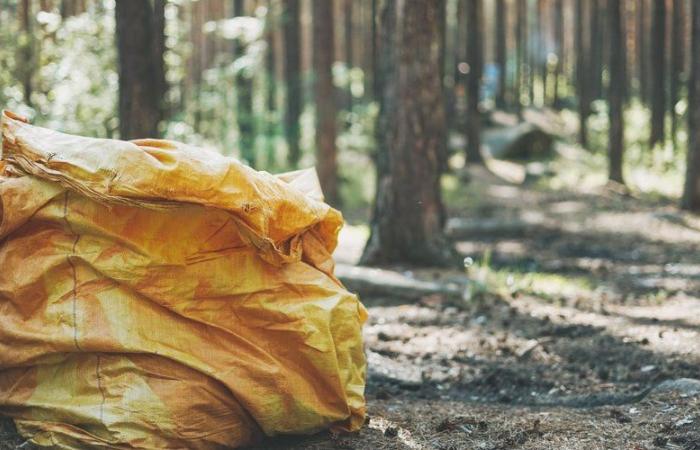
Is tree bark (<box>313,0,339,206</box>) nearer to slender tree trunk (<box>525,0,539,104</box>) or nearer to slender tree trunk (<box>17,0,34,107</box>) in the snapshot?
slender tree trunk (<box>17,0,34,107</box>)

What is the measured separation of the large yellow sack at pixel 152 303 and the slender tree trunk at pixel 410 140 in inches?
183

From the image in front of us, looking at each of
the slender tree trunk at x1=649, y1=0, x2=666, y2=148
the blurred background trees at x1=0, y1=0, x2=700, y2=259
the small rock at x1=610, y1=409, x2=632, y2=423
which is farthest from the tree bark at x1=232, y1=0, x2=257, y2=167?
the small rock at x1=610, y1=409, x2=632, y2=423

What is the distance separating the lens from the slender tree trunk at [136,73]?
6.90 m

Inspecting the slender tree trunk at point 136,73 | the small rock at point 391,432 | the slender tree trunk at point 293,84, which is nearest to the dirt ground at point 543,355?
the small rock at point 391,432

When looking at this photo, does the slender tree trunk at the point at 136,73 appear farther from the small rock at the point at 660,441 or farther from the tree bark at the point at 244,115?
the tree bark at the point at 244,115

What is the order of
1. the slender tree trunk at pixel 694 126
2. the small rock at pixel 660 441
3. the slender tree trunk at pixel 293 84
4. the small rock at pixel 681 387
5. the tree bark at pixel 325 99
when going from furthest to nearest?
the slender tree trunk at pixel 293 84 < the tree bark at pixel 325 99 < the slender tree trunk at pixel 694 126 < the small rock at pixel 681 387 < the small rock at pixel 660 441

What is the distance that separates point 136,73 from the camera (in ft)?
22.8

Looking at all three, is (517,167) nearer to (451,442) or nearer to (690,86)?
(690,86)

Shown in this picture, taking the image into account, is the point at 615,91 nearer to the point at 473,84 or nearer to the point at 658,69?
the point at 658,69

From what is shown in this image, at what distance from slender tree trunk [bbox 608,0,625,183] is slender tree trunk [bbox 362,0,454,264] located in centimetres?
934

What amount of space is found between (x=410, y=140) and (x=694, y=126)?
6120 millimetres

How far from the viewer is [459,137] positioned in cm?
2759

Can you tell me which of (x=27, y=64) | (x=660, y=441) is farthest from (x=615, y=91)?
(x=660, y=441)

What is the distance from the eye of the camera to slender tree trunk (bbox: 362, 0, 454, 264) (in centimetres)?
802
